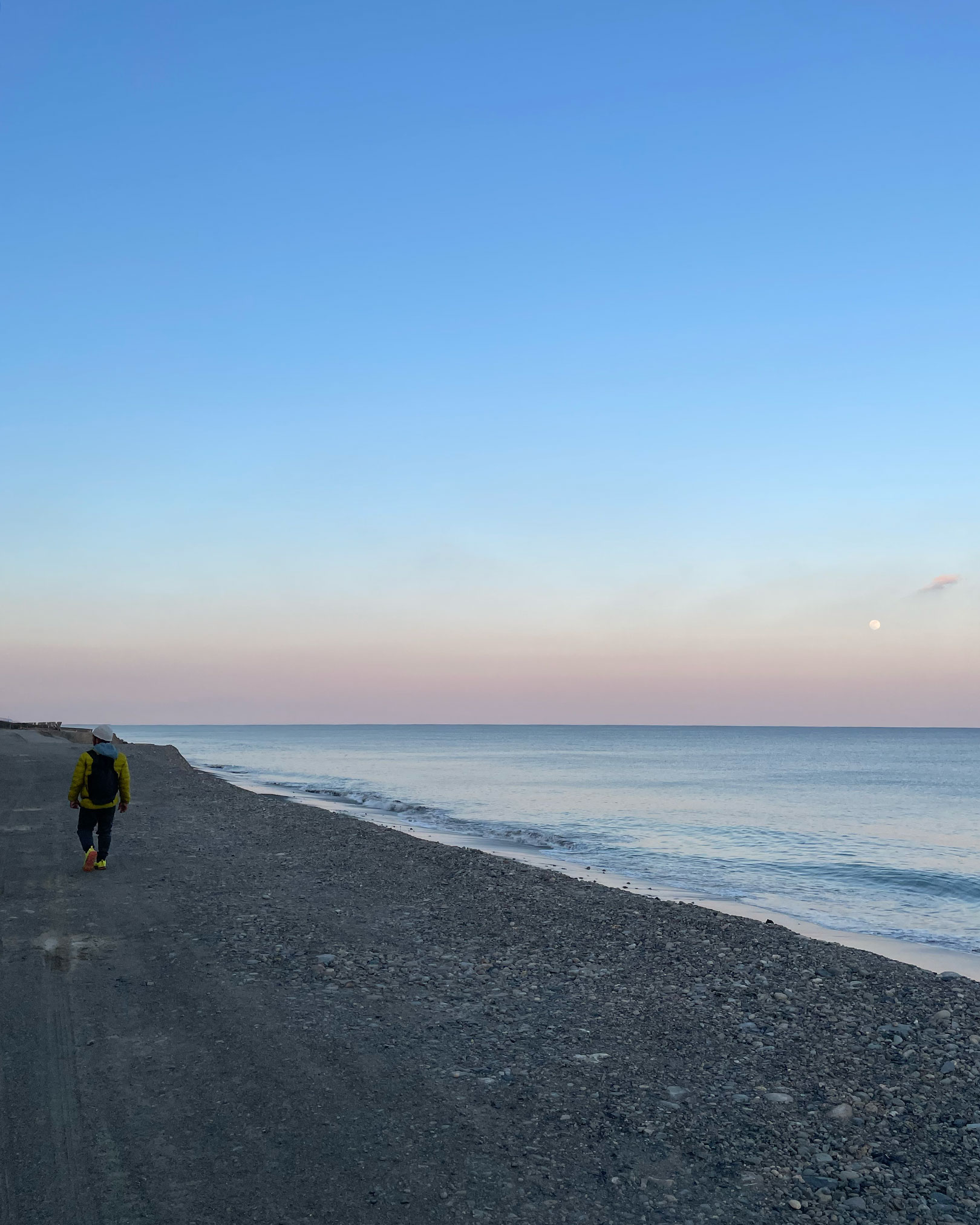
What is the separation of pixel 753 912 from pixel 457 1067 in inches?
437

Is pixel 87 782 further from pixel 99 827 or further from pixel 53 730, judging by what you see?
pixel 53 730

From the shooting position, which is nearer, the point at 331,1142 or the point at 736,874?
the point at 331,1142

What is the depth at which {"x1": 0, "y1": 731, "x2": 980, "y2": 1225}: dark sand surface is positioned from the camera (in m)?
4.61

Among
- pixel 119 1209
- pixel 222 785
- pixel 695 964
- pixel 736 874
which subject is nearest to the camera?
pixel 119 1209

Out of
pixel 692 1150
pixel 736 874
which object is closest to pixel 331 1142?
pixel 692 1150

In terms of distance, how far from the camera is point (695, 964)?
973 centimetres

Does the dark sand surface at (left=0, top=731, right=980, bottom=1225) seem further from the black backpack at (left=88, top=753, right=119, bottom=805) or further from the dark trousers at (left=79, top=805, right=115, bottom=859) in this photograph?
the black backpack at (left=88, top=753, right=119, bottom=805)

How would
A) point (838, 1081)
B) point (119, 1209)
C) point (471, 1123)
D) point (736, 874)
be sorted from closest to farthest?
point (119, 1209) → point (471, 1123) → point (838, 1081) → point (736, 874)

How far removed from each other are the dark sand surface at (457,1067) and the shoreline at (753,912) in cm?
217

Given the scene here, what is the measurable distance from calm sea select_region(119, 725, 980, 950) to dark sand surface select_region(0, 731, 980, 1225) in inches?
290

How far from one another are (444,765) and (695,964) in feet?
239

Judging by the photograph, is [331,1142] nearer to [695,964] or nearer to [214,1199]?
[214,1199]

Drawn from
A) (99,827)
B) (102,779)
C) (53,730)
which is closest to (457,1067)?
(102,779)

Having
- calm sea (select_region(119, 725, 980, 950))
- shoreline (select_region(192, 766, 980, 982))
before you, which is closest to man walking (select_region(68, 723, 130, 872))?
shoreline (select_region(192, 766, 980, 982))
